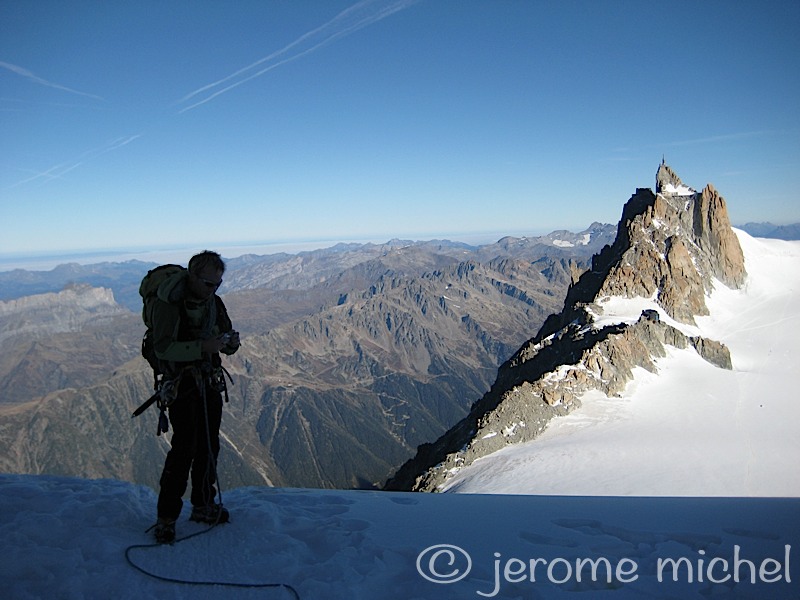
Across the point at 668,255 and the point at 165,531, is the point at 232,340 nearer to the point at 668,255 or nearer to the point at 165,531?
the point at 165,531

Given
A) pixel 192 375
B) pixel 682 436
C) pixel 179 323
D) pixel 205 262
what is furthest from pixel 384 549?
pixel 682 436

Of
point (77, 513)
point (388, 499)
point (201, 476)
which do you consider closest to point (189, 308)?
point (201, 476)

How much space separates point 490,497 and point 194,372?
5916 millimetres

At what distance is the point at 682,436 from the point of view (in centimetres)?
4150

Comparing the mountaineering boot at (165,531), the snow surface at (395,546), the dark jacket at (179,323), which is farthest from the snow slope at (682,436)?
the dark jacket at (179,323)

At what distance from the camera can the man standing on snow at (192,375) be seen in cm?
590

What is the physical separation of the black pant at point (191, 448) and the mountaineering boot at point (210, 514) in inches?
3.2

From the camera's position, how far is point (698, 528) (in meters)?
6.86

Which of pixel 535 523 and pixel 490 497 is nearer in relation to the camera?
pixel 535 523

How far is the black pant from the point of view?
19.9 ft

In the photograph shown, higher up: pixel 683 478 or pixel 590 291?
pixel 590 291

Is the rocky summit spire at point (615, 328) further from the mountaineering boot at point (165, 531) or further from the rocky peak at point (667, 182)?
the mountaineering boot at point (165, 531)

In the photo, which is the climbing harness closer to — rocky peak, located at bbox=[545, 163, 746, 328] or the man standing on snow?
the man standing on snow

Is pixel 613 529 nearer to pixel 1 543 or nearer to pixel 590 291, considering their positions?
pixel 1 543
